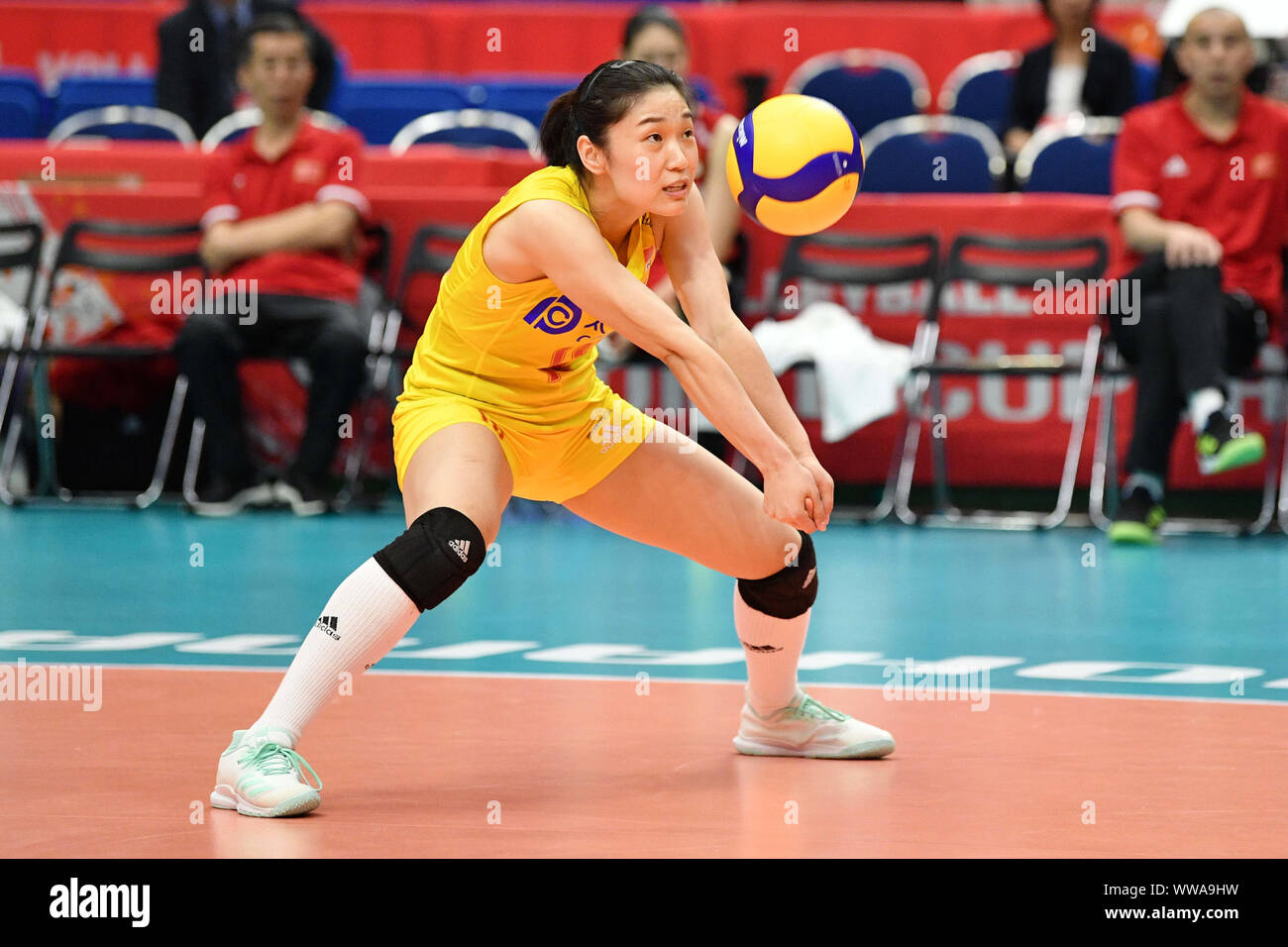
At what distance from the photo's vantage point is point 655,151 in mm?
4078

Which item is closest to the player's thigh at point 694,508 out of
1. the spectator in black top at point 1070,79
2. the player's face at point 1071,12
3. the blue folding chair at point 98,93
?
the spectator in black top at point 1070,79

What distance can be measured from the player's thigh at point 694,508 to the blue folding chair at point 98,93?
962 centimetres

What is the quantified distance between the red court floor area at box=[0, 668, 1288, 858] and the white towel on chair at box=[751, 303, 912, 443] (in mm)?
4282

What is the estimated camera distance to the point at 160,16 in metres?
14.3

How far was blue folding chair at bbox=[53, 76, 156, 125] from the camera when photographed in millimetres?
13070

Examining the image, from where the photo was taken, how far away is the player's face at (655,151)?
4078mm

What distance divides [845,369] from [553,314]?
18.2 ft

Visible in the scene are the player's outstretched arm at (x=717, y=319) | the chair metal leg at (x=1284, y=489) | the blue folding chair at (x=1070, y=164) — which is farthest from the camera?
the blue folding chair at (x=1070, y=164)

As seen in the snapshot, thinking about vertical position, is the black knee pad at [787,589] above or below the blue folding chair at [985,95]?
below

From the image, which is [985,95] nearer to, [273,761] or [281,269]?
[281,269]

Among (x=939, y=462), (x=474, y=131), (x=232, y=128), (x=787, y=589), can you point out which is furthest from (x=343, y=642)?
(x=232, y=128)

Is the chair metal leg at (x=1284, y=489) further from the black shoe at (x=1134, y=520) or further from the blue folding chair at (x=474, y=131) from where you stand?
the blue folding chair at (x=474, y=131)

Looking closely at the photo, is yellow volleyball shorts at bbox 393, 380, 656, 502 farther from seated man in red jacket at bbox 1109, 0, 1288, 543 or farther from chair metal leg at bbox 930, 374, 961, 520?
chair metal leg at bbox 930, 374, 961, 520
